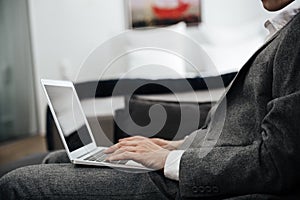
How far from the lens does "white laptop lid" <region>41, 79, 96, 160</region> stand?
1.04 meters

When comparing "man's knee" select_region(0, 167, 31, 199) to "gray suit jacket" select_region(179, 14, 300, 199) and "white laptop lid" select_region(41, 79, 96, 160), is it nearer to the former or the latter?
"white laptop lid" select_region(41, 79, 96, 160)

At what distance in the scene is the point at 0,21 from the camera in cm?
360

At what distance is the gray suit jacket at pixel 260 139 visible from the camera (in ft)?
2.40

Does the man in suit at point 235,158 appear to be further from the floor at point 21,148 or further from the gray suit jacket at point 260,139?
the floor at point 21,148

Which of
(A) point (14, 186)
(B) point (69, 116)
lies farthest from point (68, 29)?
(A) point (14, 186)

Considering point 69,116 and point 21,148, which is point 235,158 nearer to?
point 69,116

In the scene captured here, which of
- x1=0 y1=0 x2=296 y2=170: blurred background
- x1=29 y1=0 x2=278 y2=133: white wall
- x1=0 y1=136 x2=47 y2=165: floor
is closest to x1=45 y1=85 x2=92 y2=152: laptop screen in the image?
x1=0 y1=136 x2=47 y2=165: floor

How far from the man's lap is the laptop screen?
0.16 meters

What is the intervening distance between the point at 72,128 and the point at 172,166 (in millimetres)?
431

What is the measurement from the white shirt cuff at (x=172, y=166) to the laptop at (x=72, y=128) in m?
0.06

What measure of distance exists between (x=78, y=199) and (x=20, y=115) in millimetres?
3169

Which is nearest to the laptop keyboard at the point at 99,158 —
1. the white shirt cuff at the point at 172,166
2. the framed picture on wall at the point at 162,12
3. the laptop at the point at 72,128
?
the laptop at the point at 72,128

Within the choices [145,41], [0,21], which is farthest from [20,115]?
[145,41]

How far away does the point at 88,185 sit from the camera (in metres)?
0.87
